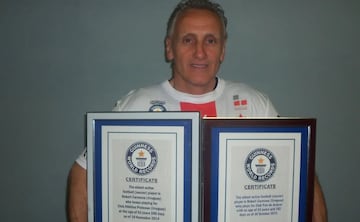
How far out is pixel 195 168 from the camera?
0.52 metres

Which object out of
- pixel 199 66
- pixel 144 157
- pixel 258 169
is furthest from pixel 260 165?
pixel 199 66

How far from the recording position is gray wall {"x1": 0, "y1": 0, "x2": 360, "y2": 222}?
1.22m

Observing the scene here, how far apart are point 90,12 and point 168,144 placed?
88 centimetres

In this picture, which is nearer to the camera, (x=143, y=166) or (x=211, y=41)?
(x=143, y=166)

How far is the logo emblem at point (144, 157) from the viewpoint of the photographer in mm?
541

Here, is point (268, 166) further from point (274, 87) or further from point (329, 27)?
point (329, 27)

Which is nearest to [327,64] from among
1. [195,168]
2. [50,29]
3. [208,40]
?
[208,40]

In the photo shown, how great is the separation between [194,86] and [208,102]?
0.07m

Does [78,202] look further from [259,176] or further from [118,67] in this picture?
[118,67]

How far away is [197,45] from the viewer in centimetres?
84

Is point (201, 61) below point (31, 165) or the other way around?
the other way around

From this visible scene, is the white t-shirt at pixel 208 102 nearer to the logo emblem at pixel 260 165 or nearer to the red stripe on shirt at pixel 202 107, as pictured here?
the red stripe on shirt at pixel 202 107

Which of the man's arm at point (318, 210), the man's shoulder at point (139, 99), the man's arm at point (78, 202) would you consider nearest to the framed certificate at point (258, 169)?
the man's arm at point (318, 210)

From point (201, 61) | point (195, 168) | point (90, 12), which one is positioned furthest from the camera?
point (90, 12)
